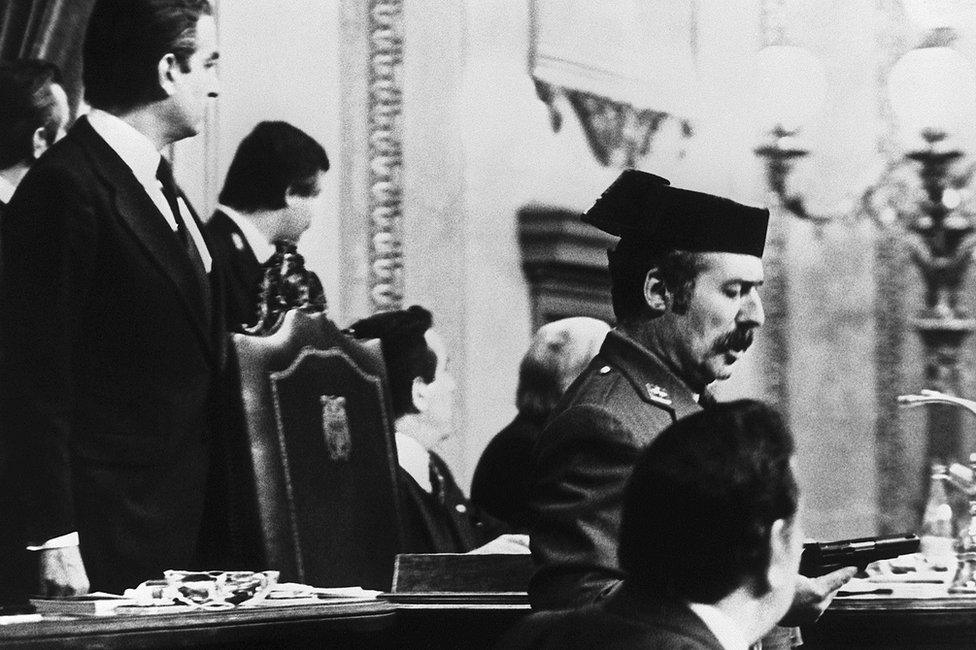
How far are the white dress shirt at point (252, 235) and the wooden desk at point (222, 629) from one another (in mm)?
2140

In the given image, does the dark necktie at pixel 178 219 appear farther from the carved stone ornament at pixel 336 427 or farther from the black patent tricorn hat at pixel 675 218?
the black patent tricorn hat at pixel 675 218

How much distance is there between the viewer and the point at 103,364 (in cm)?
396

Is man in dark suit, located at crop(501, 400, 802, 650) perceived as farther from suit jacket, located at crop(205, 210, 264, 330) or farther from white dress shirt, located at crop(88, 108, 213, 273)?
suit jacket, located at crop(205, 210, 264, 330)

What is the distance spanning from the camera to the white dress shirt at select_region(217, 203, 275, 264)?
529 centimetres

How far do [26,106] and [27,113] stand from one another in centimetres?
3

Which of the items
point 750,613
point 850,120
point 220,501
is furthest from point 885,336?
point 750,613

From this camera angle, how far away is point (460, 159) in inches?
254

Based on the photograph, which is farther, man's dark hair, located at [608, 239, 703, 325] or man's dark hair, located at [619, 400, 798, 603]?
man's dark hair, located at [608, 239, 703, 325]

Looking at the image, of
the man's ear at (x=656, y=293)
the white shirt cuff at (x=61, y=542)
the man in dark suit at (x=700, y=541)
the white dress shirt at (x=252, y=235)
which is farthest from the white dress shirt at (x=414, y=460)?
the man in dark suit at (x=700, y=541)

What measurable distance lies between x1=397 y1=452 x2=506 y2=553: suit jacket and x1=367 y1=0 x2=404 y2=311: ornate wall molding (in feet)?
2.84

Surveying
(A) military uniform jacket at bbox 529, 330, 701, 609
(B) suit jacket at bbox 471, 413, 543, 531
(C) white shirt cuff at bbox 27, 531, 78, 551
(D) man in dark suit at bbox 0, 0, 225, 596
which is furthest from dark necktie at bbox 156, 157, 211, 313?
(A) military uniform jacket at bbox 529, 330, 701, 609

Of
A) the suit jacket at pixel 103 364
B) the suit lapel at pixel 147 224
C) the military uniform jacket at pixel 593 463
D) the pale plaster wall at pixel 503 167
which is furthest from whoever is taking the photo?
the pale plaster wall at pixel 503 167

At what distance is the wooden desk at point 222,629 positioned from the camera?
256 centimetres

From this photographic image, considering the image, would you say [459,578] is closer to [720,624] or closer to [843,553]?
[843,553]
